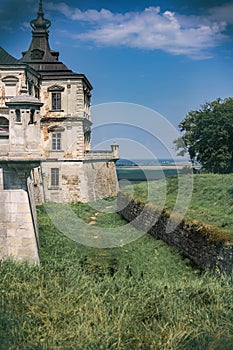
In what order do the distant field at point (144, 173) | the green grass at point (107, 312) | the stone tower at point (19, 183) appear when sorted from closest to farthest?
the green grass at point (107, 312)
the stone tower at point (19, 183)
the distant field at point (144, 173)

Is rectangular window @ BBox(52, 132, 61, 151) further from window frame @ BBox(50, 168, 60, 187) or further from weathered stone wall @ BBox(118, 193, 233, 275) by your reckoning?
weathered stone wall @ BBox(118, 193, 233, 275)

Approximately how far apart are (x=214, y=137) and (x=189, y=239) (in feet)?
65.1

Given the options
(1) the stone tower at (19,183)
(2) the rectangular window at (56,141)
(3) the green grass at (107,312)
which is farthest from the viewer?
(2) the rectangular window at (56,141)

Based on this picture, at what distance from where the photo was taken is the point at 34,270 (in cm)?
978

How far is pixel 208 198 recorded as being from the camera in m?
18.6

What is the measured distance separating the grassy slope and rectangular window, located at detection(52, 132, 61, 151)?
547 centimetres

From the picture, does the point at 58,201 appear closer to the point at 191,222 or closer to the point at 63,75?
the point at 63,75

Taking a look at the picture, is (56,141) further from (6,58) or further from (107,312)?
(107,312)

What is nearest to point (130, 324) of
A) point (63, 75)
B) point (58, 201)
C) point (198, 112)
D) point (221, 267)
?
point (221, 267)

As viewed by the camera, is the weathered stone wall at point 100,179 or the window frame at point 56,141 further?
the weathered stone wall at point 100,179

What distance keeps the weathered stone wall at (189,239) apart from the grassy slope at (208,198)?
506 millimetres

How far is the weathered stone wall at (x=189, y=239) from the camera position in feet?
35.5

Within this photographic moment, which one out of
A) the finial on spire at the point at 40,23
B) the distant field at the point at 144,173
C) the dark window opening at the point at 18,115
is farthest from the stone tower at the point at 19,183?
the finial on spire at the point at 40,23

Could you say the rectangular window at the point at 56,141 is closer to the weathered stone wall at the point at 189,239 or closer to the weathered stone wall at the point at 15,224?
the weathered stone wall at the point at 189,239
